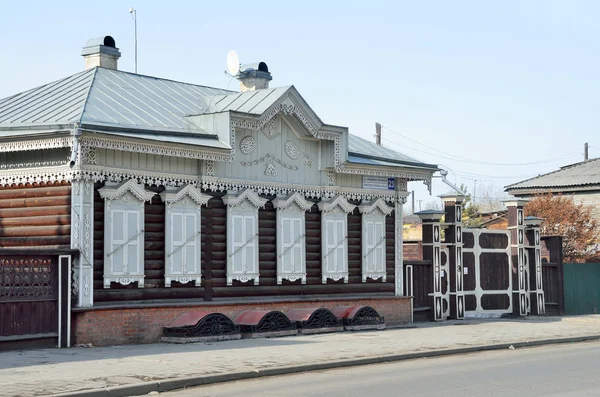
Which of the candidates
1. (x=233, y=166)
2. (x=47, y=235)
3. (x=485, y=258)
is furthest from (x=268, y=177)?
(x=485, y=258)

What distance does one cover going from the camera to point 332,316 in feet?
74.3

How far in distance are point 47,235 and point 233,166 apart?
4.62 metres

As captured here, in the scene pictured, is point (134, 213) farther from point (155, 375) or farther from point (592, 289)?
point (592, 289)

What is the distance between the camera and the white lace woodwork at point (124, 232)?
19328 mm

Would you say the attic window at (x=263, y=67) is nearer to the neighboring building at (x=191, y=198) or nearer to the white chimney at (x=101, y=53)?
the neighboring building at (x=191, y=198)

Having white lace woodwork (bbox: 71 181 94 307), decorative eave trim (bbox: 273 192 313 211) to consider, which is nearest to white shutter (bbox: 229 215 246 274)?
decorative eave trim (bbox: 273 192 313 211)

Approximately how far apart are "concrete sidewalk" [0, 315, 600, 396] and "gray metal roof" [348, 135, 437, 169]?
4.38 m

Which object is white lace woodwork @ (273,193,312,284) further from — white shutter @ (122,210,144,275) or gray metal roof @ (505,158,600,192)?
gray metal roof @ (505,158,600,192)

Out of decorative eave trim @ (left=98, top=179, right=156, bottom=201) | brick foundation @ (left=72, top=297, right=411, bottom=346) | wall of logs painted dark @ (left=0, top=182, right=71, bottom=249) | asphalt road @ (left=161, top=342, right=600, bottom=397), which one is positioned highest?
decorative eave trim @ (left=98, top=179, right=156, bottom=201)

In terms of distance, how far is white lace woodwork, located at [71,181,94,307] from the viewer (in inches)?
737

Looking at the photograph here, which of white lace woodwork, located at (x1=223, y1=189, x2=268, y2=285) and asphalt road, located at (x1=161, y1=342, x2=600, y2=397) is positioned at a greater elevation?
white lace woodwork, located at (x1=223, y1=189, x2=268, y2=285)

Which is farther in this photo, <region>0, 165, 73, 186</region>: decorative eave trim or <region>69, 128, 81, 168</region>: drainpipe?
<region>0, 165, 73, 186</region>: decorative eave trim

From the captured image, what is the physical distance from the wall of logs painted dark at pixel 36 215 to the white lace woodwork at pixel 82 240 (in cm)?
21

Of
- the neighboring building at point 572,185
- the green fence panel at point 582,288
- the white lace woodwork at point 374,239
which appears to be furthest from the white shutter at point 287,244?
the neighboring building at point 572,185
